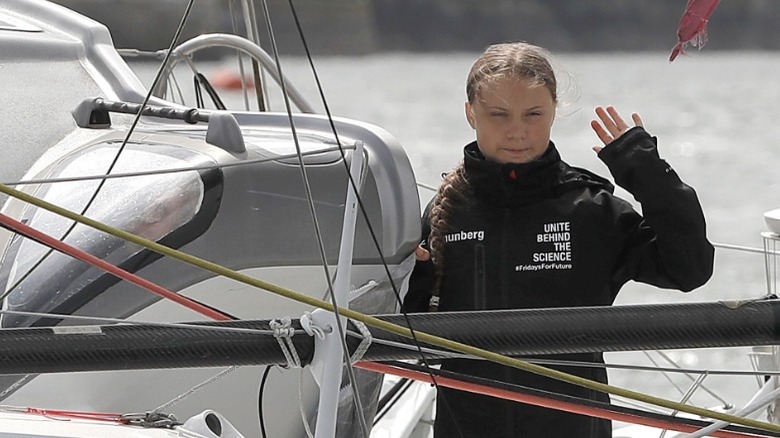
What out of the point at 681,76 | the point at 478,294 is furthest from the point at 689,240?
the point at 681,76

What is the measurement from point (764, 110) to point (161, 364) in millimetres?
19270

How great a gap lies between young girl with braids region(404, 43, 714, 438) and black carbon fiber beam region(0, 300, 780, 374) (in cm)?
27

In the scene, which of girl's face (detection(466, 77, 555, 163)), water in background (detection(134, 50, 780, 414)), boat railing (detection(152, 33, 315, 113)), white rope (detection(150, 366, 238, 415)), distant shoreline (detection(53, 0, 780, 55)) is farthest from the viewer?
distant shoreline (detection(53, 0, 780, 55))

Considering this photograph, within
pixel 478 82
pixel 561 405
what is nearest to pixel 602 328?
pixel 561 405

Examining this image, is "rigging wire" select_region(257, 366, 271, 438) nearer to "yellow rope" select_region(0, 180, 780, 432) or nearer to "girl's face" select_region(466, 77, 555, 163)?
"yellow rope" select_region(0, 180, 780, 432)

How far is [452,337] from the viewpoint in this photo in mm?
1210

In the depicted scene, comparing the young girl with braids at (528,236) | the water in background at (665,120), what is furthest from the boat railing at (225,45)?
the young girl with braids at (528,236)

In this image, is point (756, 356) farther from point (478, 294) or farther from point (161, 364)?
point (161, 364)

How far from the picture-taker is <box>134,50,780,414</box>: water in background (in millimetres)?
6691

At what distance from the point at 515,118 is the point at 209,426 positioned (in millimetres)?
529

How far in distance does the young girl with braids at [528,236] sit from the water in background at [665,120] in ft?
0.34

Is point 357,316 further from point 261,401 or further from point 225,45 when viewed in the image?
point 225,45

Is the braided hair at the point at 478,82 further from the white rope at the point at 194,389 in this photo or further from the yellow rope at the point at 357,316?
the yellow rope at the point at 357,316

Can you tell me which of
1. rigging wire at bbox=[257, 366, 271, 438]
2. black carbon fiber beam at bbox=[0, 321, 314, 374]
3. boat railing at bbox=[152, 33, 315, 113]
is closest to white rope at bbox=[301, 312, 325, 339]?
black carbon fiber beam at bbox=[0, 321, 314, 374]
